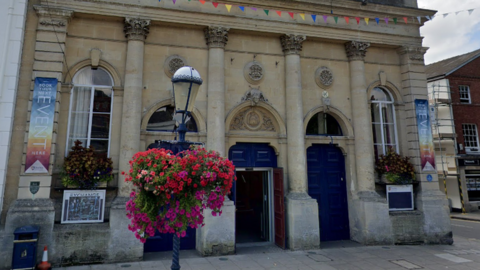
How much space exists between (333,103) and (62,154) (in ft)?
29.3

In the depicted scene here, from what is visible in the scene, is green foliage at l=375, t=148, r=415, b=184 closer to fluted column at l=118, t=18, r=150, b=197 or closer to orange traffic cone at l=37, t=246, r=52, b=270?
fluted column at l=118, t=18, r=150, b=197

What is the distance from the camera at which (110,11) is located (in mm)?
8922

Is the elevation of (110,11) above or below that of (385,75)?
above

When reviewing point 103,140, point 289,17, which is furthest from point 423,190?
point 103,140

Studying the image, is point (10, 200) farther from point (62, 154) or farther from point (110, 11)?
point (110, 11)

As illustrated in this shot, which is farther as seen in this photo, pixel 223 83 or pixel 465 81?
pixel 465 81

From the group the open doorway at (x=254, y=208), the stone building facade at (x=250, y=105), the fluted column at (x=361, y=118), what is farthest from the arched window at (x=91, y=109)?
the fluted column at (x=361, y=118)

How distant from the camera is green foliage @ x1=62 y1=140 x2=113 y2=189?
798 centimetres

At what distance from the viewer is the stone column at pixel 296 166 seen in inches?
364

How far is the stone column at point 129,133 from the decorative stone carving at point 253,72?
11.2ft

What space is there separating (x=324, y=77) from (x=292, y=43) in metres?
1.73

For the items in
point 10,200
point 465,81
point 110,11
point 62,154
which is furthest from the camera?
point 465,81

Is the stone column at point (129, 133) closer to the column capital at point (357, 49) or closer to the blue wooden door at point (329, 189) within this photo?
the blue wooden door at point (329, 189)

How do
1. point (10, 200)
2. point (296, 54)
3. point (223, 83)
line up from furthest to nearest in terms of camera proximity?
point (296, 54) → point (223, 83) → point (10, 200)
